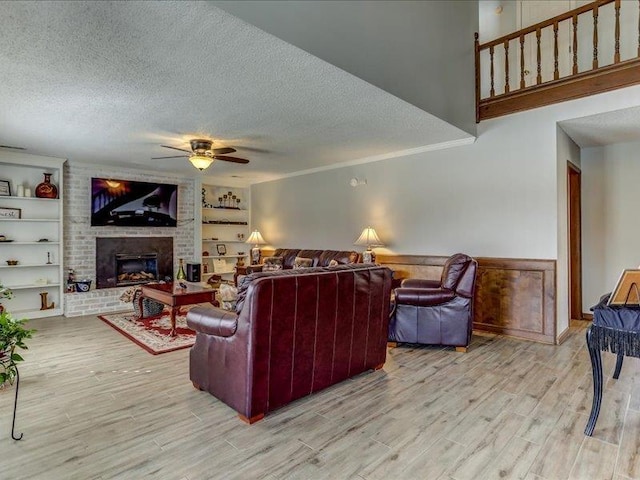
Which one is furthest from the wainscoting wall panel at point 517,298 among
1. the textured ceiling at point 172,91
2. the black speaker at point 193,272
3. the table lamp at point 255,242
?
the black speaker at point 193,272

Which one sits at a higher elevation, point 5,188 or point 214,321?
point 5,188

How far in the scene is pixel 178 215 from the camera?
715 cm

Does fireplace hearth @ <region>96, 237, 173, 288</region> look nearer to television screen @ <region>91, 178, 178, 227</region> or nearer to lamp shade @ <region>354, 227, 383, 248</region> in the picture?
television screen @ <region>91, 178, 178, 227</region>

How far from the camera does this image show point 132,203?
6.50 m

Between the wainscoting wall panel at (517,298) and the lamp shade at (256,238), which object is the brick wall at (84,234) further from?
the wainscoting wall panel at (517,298)

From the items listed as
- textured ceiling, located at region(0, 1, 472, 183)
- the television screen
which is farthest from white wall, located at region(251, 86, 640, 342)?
the television screen

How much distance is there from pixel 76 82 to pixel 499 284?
4823 mm

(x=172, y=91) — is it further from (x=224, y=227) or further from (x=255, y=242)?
(x=224, y=227)

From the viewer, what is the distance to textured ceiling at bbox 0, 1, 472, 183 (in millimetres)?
2137

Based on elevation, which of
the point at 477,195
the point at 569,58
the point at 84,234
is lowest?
the point at 84,234

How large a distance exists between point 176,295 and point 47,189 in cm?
319

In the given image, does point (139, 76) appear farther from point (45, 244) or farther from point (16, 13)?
point (45, 244)

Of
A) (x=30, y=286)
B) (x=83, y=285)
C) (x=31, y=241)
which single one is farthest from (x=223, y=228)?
(x=30, y=286)

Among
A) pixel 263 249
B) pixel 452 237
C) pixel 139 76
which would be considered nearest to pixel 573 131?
pixel 452 237
